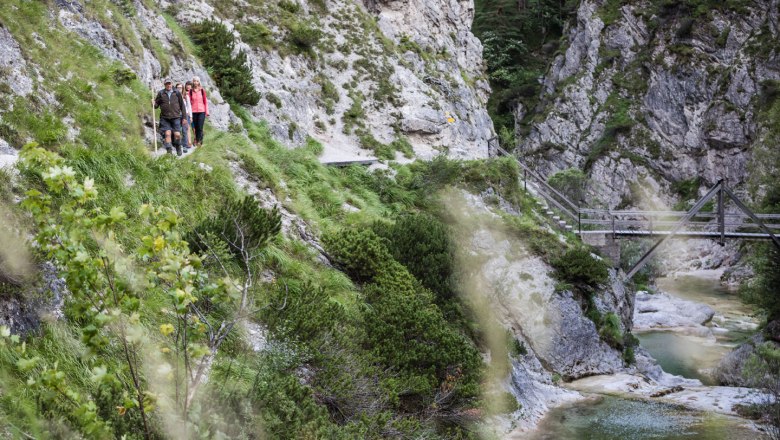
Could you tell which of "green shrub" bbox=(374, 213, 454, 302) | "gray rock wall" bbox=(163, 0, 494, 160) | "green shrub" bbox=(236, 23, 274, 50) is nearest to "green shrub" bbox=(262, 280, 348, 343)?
"green shrub" bbox=(374, 213, 454, 302)

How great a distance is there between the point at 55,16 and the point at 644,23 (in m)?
57.5

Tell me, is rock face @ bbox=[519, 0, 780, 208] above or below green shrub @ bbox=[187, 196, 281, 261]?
below

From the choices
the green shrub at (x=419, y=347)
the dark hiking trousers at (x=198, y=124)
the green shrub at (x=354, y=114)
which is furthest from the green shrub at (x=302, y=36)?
the green shrub at (x=419, y=347)

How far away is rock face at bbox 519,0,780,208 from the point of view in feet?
169

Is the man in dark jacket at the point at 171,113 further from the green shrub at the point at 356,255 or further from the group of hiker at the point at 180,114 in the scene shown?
the green shrub at the point at 356,255

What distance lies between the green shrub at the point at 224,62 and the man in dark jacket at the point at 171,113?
6.09 meters

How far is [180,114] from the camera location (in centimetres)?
1382

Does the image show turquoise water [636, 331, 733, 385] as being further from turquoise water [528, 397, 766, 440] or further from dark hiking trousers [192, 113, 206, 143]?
dark hiking trousers [192, 113, 206, 143]

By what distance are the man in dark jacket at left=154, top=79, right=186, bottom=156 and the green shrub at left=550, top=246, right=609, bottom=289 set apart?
12.2 metres

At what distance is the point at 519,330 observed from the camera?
18.7 metres

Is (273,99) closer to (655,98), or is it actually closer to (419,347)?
(419,347)

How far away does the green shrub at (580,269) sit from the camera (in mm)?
19906

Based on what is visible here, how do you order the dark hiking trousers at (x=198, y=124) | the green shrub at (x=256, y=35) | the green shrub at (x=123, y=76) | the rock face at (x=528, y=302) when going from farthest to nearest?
1. the green shrub at (x=256, y=35)
2. the rock face at (x=528, y=302)
3. the dark hiking trousers at (x=198, y=124)
4. the green shrub at (x=123, y=76)

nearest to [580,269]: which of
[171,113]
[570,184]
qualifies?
[171,113]
